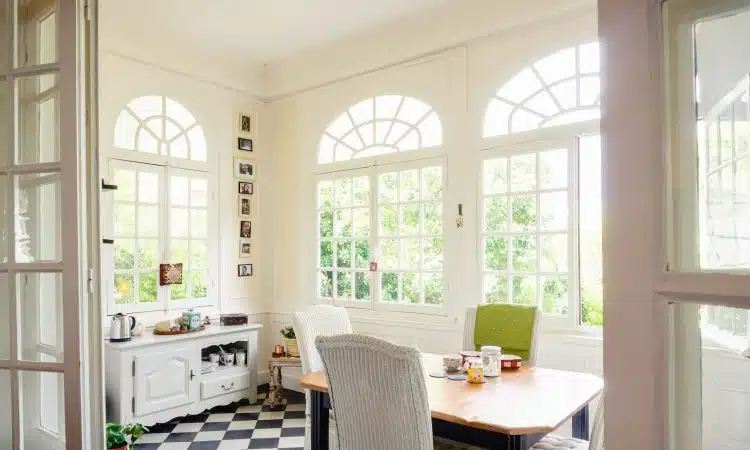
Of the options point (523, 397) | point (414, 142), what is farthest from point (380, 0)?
point (523, 397)

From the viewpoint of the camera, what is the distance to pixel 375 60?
441 centimetres

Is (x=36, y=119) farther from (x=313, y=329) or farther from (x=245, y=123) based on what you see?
(x=245, y=123)

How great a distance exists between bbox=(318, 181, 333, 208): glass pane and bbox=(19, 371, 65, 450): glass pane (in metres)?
3.35

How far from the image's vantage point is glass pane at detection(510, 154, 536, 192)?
3559 millimetres

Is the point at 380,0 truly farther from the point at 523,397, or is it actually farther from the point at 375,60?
the point at 523,397

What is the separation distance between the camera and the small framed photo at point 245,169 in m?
4.93

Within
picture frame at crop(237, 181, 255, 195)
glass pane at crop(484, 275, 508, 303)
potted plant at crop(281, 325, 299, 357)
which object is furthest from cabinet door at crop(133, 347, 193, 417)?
glass pane at crop(484, 275, 508, 303)

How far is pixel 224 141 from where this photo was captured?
4.85m

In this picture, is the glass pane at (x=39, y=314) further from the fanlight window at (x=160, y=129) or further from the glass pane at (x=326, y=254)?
the glass pane at (x=326, y=254)

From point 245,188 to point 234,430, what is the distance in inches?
89.9

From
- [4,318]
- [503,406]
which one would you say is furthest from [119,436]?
[503,406]

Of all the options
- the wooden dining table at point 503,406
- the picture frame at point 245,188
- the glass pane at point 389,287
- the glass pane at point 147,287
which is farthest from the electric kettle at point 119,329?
the glass pane at point 389,287

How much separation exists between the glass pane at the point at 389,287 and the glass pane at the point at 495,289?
0.87m

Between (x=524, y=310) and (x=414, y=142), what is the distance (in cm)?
183
